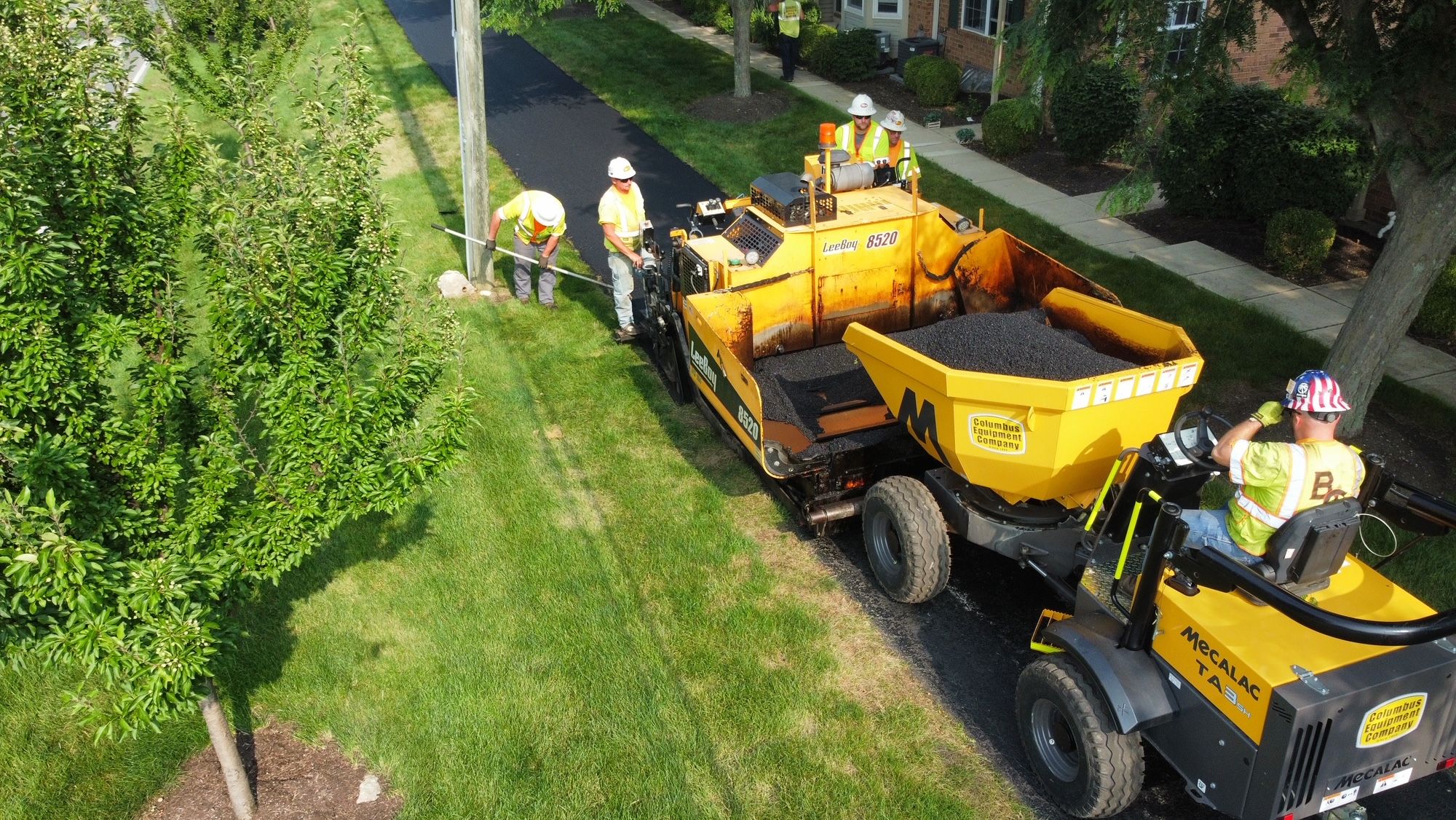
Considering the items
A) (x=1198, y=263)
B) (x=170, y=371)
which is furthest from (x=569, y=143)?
(x=170, y=371)

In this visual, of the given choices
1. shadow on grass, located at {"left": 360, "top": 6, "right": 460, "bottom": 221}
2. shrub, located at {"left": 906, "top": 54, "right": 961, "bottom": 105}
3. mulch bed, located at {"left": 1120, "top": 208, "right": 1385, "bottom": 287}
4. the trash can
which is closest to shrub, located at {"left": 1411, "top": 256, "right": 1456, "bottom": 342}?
mulch bed, located at {"left": 1120, "top": 208, "right": 1385, "bottom": 287}

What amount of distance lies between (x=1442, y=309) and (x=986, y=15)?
10.5 m

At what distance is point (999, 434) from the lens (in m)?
6.03

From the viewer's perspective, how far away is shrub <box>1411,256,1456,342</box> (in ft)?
32.3

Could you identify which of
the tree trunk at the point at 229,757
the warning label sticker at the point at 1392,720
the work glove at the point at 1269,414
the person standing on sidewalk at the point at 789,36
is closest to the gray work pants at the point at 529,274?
the tree trunk at the point at 229,757

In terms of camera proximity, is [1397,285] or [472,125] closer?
[1397,285]

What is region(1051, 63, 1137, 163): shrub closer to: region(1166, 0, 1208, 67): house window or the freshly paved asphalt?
the freshly paved asphalt

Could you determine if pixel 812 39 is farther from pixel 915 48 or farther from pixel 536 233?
pixel 536 233

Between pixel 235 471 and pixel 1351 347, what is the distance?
24.9 feet

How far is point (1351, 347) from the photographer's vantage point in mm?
8148

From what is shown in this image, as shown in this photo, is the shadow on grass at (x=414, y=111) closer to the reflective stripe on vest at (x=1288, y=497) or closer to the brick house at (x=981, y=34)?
the brick house at (x=981, y=34)

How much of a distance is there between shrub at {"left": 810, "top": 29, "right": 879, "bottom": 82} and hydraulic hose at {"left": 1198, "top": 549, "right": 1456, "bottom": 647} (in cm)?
1652

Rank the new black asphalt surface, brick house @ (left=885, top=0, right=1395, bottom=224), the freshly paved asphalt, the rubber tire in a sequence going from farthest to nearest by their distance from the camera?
brick house @ (left=885, top=0, right=1395, bottom=224)
the freshly paved asphalt
the rubber tire
the new black asphalt surface

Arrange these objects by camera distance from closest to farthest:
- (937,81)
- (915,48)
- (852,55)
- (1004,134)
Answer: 1. (1004,134)
2. (937,81)
3. (915,48)
4. (852,55)
